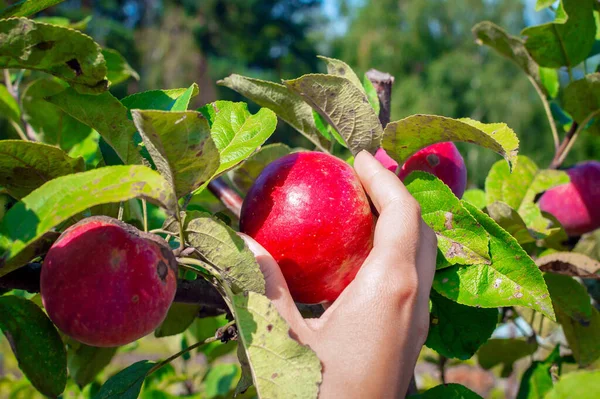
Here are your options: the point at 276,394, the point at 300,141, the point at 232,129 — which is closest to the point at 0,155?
the point at 232,129

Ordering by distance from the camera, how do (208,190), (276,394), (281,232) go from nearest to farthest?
(276,394), (281,232), (208,190)

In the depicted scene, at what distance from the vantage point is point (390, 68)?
53.3 ft

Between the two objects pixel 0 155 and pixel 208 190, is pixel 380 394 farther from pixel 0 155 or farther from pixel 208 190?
pixel 208 190

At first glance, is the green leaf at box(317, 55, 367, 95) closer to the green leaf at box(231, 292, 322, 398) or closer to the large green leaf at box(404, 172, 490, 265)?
the large green leaf at box(404, 172, 490, 265)

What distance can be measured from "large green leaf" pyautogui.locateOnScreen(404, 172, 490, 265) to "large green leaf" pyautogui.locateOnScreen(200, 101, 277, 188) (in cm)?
20

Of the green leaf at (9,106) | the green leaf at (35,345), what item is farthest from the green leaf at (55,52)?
the green leaf at (9,106)

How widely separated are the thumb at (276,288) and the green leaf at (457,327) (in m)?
0.27

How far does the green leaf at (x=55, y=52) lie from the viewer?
0.54 meters

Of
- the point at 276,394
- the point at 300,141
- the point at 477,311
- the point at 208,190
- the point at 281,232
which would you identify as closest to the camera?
the point at 276,394

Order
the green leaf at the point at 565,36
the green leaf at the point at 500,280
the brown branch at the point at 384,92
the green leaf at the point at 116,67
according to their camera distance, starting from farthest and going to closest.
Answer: the green leaf at the point at 116,67 < the green leaf at the point at 565,36 < the brown branch at the point at 384,92 < the green leaf at the point at 500,280

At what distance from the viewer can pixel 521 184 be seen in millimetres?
1018

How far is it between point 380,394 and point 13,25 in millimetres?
489

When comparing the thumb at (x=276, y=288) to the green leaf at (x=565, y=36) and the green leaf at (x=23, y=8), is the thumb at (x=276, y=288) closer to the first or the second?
the green leaf at (x=23, y=8)

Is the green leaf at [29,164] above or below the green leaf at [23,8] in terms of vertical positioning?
below
